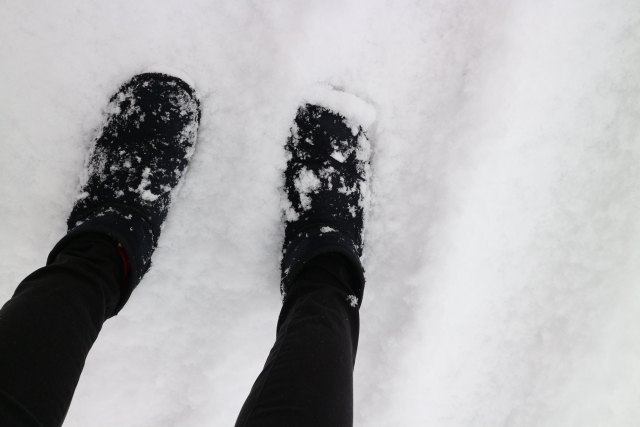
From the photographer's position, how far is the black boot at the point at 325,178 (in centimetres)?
91

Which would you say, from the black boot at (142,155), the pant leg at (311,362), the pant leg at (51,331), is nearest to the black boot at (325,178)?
the pant leg at (311,362)

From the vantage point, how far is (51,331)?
56 centimetres

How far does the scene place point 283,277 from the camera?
0.86 meters

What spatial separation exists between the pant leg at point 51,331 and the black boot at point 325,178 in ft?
1.17

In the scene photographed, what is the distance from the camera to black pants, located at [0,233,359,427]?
0.52 m

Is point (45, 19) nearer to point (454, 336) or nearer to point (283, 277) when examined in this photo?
point (283, 277)

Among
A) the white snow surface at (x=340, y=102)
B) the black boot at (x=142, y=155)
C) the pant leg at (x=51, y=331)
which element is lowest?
the pant leg at (x=51, y=331)

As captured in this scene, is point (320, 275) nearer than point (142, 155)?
Yes

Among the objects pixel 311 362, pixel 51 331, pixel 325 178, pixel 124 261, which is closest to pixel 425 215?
pixel 325 178

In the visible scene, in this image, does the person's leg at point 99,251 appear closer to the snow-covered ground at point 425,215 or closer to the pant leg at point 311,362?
the snow-covered ground at point 425,215

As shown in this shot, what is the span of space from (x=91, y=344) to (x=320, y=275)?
0.38 meters

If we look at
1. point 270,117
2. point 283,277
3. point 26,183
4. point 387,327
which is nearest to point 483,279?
point 387,327

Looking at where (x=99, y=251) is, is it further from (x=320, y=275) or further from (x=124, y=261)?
(x=320, y=275)

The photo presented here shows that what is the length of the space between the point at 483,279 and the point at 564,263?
20 centimetres
